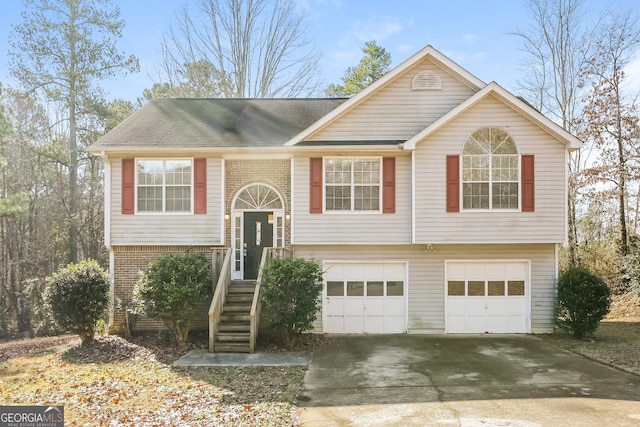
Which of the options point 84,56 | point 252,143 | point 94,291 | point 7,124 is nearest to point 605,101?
point 252,143

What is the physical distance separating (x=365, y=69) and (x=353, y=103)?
16322 millimetres

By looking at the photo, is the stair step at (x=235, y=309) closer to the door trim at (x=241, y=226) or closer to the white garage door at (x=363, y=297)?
the door trim at (x=241, y=226)

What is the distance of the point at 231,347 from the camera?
1110 centimetres

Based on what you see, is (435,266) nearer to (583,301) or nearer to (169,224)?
(583,301)

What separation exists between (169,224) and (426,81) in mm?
8757

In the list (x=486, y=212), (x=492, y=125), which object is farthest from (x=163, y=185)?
(x=492, y=125)

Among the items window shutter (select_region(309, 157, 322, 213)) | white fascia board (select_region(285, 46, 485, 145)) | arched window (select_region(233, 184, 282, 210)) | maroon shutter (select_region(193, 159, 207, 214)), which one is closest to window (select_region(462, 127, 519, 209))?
white fascia board (select_region(285, 46, 485, 145))

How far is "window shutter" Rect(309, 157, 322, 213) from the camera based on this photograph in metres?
13.2

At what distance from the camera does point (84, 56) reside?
71.7 ft

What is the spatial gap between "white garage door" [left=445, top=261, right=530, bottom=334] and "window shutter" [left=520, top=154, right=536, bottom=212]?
1820 mm

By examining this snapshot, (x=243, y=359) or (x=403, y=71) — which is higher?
(x=403, y=71)

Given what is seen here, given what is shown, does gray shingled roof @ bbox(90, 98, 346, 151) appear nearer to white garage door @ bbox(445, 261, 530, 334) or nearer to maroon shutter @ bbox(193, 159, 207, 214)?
maroon shutter @ bbox(193, 159, 207, 214)

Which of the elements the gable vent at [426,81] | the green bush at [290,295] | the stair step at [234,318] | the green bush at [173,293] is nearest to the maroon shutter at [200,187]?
the green bush at [173,293]

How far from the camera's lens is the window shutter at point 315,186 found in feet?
43.2
